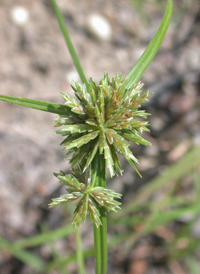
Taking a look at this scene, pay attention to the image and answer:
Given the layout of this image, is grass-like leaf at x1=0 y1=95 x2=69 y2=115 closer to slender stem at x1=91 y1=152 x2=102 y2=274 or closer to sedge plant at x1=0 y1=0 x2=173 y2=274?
sedge plant at x1=0 y1=0 x2=173 y2=274

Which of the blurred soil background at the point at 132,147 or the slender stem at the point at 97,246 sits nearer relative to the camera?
the slender stem at the point at 97,246

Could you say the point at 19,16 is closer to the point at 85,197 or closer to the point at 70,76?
the point at 70,76

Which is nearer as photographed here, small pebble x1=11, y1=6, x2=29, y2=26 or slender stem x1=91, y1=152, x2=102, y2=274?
slender stem x1=91, y1=152, x2=102, y2=274

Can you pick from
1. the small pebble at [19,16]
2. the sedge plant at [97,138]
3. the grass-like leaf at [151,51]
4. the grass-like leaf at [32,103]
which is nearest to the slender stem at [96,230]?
the sedge plant at [97,138]

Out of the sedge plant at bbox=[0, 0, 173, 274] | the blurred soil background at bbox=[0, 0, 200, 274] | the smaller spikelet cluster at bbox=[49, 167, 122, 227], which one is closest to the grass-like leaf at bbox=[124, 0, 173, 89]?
the sedge plant at bbox=[0, 0, 173, 274]

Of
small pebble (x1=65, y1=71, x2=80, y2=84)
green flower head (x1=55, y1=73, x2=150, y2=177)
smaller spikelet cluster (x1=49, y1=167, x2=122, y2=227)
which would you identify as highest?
small pebble (x1=65, y1=71, x2=80, y2=84)

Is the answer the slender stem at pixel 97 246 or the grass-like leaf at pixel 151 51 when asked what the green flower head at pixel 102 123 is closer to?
Result: the grass-like leaf at pixel 151 51
